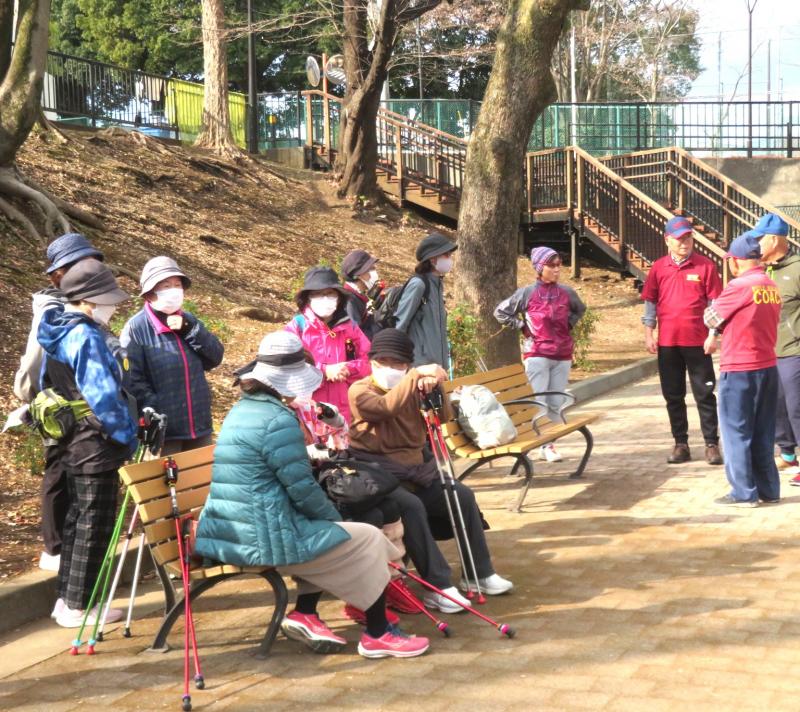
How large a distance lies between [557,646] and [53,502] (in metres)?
2.67

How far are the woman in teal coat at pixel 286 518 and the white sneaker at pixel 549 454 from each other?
4.49m

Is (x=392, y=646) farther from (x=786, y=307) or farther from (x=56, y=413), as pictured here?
(x=786, y=307)

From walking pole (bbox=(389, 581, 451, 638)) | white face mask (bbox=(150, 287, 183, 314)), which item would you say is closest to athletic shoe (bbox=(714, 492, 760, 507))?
walking pole (bbox=(389, 581, 451, 638))

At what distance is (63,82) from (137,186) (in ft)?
21.0

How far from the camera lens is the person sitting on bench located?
6145 mm

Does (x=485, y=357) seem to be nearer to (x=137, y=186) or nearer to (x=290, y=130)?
(x=137, y=186)

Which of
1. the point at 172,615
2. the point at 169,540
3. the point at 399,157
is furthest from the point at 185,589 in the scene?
the point at 399,157

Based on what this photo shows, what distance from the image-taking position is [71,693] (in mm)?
5023

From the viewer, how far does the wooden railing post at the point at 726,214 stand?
21172mm

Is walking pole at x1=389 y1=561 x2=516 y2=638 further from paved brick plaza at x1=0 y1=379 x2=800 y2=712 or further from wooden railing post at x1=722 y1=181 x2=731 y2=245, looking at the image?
wooden railing post at x1=722 y1=181 x2=731 y2=245

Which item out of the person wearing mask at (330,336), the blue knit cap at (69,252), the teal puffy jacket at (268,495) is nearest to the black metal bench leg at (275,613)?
the teal puffy jacket at (268,495)

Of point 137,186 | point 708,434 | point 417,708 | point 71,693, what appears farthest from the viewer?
Result: point 137,186

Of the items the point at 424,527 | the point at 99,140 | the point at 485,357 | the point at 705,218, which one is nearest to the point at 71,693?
the point at 424,527

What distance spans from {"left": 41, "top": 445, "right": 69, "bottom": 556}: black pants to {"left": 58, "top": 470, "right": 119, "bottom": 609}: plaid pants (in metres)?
0.14
